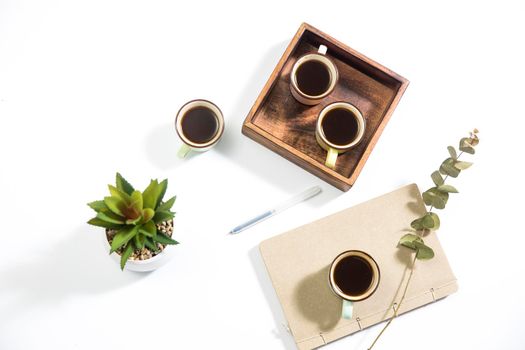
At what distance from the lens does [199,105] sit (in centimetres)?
122

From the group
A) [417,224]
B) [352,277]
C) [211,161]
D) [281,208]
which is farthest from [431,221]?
[211,161]

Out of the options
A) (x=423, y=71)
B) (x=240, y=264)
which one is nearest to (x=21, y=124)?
(x=240, y=264)

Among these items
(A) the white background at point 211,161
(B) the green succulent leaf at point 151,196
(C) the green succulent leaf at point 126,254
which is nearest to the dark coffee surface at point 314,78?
(A) the white background at point 211,161

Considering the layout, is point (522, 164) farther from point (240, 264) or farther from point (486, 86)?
point (240, 264)

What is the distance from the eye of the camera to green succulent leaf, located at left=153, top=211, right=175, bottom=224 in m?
1.00

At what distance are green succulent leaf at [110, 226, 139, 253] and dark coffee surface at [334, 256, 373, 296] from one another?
0.48 metres

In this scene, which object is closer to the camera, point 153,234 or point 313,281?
point 153,234

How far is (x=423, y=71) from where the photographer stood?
1295 millimetres

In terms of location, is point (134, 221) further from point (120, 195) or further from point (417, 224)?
point (417, 224)

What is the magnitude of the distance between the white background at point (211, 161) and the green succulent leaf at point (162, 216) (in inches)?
6.8

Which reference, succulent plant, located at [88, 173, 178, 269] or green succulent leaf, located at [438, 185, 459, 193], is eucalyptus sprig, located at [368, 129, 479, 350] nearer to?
green succulent leaf, located at [438, 185, 459, 193]

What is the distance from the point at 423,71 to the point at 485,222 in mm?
441

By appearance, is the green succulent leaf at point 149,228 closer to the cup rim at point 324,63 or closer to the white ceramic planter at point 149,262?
the white ceramic planter at point 149,262

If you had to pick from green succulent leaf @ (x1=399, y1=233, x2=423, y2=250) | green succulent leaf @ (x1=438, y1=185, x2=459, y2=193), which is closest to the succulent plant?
green succulent leaf @ (x1=399, y1=233, x2=423, y2=250)
